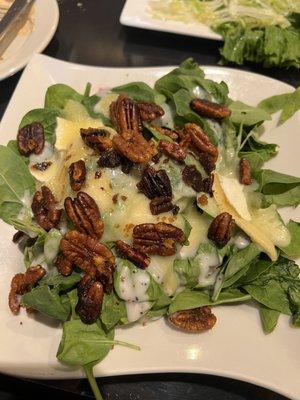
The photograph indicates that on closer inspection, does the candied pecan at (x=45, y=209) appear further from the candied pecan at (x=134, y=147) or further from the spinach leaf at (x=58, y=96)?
the spinach leaf at (x=58, y=96)

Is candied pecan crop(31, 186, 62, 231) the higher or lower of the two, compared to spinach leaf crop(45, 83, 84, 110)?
lower

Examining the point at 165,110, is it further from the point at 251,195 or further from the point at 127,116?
the point at 251,195

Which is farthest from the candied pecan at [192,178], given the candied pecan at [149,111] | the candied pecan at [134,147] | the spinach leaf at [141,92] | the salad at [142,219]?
the spinach leaf at [141,92]

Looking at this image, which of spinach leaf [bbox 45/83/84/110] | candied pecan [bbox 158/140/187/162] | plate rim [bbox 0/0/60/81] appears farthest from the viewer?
plate rim [bbox 0/0/60/81]

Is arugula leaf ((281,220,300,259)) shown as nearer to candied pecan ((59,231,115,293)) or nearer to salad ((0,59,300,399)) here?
salad ((0,59,300,399))

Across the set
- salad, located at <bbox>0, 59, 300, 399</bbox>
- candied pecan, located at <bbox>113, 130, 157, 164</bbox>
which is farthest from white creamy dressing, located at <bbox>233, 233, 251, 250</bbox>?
candied pecan, located at <bbox>113, 130, 157, 164</bbox>

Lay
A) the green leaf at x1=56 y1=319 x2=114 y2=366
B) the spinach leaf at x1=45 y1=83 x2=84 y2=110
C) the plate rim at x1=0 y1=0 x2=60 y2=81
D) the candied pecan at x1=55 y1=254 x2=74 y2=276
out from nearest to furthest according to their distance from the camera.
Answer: the green leaf at x1=56 y1=319 x2=114 y2=366, the candied pecan at x1=55 y1=254 x2=74 y2=276, the spinach leaf at x1=45 y1=83 x2=84 y2=110, the plate rim at x1=0 y1=0 x2=60 y2=81

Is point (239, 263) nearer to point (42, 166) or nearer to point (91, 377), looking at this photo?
point (91, 377)
